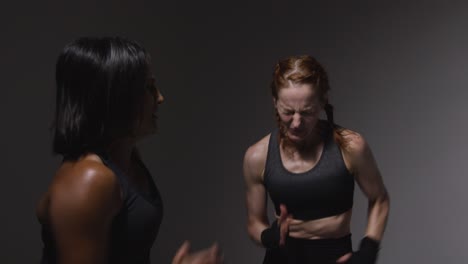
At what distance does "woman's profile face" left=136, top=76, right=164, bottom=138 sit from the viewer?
1139 mm

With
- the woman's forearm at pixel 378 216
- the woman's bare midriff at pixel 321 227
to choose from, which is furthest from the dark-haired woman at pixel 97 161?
the woman's forearm at pixel 378 216

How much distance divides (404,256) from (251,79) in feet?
3.57

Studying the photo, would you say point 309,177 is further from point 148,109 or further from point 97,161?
point 97,161

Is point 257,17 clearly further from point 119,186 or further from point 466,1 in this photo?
point 119,186

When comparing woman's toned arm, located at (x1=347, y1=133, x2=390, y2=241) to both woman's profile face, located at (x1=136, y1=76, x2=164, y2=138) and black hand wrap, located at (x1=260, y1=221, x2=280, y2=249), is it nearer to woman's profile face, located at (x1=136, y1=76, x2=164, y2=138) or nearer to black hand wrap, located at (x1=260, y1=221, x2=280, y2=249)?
black hand wrap, located at (x1=260, y1=221, x2=280, y2=249)

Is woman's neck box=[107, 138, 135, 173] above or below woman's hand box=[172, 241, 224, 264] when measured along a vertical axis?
above

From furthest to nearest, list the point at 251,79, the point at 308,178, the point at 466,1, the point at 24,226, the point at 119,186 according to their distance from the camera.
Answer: the point at 251,79, the point at 24,226, the point at 466,1, the point at 308,178, the point at 119,186

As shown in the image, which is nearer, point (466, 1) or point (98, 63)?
point (98, 63)

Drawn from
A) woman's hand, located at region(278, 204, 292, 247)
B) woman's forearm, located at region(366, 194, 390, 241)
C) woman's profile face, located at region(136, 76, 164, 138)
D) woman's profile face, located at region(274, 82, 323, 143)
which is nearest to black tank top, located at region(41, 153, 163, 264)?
woman's profile face, located at region(136, 76, 164, 138)

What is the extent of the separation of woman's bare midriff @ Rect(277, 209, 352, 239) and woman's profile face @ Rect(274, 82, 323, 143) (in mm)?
283

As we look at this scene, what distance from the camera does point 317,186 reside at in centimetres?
175

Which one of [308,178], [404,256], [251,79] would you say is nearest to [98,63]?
[308,178]

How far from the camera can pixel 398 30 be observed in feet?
8.08

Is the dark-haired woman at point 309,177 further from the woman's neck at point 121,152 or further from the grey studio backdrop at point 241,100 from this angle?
the grey studio backdrop at point 241,100
